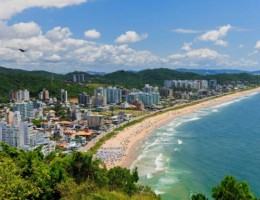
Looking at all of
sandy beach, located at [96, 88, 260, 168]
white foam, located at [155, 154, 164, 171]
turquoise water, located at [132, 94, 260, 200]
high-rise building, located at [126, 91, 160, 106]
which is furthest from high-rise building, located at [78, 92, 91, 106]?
white foam, located at [155, 154, 164, 171]

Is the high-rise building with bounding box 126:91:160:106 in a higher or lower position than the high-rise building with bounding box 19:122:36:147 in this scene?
higher

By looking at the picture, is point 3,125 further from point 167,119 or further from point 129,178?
point 167,119

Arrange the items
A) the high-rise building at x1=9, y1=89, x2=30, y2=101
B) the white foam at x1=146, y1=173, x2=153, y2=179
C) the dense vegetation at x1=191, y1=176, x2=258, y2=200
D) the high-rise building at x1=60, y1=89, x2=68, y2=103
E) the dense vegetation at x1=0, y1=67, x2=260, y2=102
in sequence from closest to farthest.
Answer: the dense vegetation at x1=191, y1=176, x2=258, y2=200 < the white foam at x1=146, y1=173, x2=153, y2=179 < the high-rise building at x1=9, y1=89, x2=30, y2=101 < the high-rise building at x1=60, y1=89, x2=68, y2=103 < the dense vegetation at x1=0, y1=67, x2=260, y2=102

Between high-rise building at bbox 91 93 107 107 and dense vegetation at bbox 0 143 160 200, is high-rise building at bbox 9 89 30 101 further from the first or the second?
dense vegetation at bbox 0 143 160 200

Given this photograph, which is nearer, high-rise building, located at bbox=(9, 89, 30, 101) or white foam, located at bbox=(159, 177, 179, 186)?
white foam, located at bbox=(159, 177, 179, 186)

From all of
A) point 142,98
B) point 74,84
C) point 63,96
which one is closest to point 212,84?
point 142,98

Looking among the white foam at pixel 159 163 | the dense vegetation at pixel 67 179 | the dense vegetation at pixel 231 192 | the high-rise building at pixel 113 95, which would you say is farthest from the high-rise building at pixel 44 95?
the dense vegetation at pixel 231 192

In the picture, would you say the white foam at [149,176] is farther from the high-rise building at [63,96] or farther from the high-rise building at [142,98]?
the high-rise building at [142,98]

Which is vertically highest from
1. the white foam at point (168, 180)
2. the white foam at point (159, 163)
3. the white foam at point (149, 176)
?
the white foam at point (159, 163)

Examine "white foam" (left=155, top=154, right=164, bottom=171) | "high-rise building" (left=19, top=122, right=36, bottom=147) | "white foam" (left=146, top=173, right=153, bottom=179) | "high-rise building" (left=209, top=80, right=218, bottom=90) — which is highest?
"high-rise building" (left=209, top=80, right=218, bottom=90)
